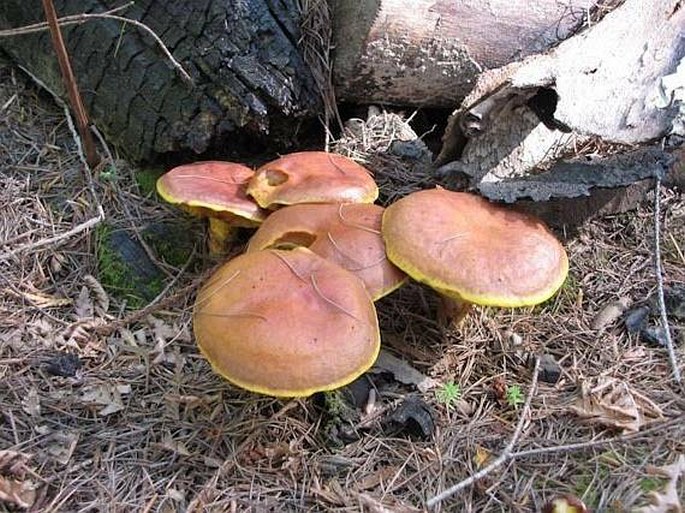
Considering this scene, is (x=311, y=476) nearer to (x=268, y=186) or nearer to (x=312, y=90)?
(x=268, y=186)

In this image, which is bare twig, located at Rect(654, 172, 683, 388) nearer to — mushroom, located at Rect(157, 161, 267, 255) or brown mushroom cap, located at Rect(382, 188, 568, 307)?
brown mushroom cap, located at Rect(382, 188, 568, 307)

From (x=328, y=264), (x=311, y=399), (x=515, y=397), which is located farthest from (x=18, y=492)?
(x=515, y=397)

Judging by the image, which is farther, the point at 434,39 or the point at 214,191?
the point at 434,39

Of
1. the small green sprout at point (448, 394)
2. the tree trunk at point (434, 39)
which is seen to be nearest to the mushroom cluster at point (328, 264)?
the small green sprout at point (448, 394)

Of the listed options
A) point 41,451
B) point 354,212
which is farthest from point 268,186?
point 41,451

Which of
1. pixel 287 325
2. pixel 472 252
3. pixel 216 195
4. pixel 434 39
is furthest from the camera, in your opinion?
pixel 434 39

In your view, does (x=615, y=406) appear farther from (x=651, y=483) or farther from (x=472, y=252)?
(x=472, y=252)

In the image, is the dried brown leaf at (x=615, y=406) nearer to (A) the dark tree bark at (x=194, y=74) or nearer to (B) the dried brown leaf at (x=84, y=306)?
(A) the dark tree bark at (x=194, y=74)
